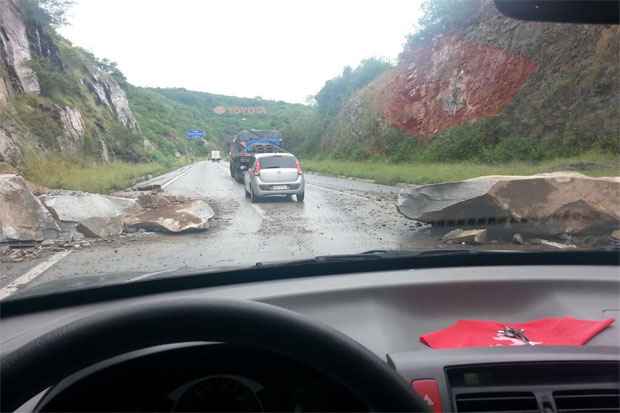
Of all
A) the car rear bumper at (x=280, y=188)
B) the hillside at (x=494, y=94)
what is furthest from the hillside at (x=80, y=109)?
the car rear bumper at (x=280, y=188)

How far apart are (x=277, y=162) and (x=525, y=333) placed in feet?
38.3

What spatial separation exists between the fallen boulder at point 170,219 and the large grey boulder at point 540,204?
3829mm

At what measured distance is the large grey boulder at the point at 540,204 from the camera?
289 inches

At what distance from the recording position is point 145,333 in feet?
4.61

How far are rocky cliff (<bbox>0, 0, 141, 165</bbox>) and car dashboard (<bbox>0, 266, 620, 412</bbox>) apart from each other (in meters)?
18.9

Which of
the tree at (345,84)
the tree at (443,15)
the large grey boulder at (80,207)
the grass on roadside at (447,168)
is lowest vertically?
the grass on roadside at (447,168)

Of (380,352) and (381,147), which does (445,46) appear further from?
(380,352)

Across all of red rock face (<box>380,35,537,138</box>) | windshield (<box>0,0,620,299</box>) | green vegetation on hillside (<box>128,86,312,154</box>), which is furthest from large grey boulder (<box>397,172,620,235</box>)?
green vegetation on hillside (<box>128,86,312,154</box>)

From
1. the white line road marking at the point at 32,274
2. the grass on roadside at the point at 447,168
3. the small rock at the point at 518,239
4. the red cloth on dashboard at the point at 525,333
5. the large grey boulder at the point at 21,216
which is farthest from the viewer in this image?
the grass on roadside at the point at 447,168

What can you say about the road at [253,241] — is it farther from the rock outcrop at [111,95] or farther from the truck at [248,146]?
the rock outcrop at [111,95]

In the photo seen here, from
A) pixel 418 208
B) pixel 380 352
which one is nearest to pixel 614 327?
pixel 380 352

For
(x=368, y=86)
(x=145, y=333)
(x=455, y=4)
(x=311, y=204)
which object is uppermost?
(x=455, y=4)

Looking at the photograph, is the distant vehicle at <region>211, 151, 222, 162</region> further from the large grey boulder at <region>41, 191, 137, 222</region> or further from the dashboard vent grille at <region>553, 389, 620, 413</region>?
the dashboard vent grille at <region>553, 389, 620, 413</region>

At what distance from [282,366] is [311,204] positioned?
10814 millimetres
